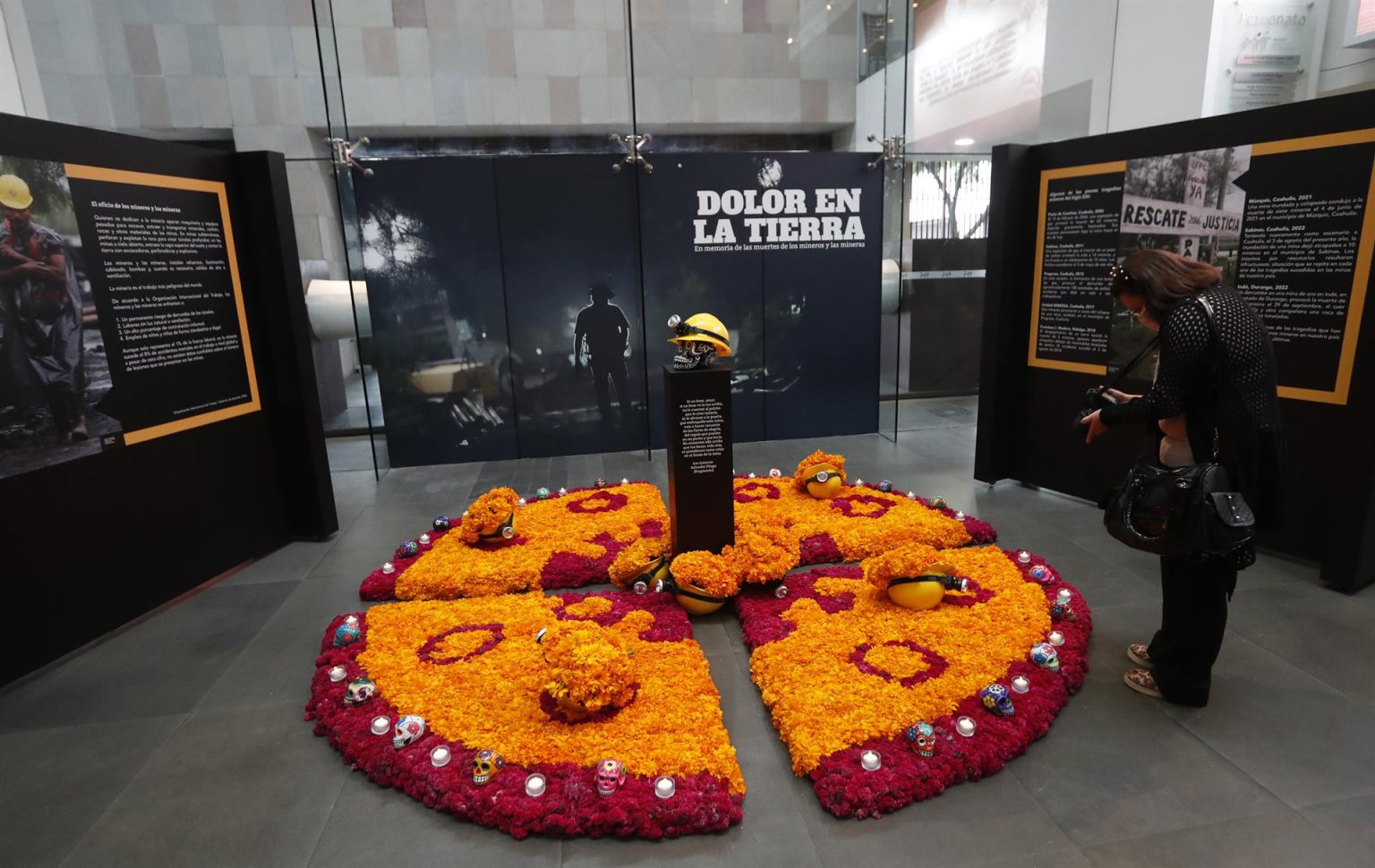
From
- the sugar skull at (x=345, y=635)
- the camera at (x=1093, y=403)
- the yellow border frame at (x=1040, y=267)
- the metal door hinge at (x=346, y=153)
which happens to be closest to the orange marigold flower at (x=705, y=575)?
the sugar skull at (x=345, y=635)

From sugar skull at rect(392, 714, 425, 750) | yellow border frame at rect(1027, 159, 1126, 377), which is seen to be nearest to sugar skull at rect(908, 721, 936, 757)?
sugar skull at rect(392, 714, 425, 750)

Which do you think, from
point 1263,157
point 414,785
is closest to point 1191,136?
point 1263,157

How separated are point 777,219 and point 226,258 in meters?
4.62

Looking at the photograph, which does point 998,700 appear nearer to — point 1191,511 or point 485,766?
point 1191,511

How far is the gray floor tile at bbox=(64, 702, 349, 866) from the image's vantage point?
2221mm

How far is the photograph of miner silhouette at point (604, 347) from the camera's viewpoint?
6.68 metres

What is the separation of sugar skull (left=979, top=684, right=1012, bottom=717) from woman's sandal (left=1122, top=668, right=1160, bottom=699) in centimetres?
→ 65

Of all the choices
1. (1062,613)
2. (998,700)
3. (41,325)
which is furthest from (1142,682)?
(41,325)

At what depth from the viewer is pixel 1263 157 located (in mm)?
3803

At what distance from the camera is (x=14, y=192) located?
3117 mm

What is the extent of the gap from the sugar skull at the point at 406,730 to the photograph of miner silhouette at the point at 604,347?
4469 millimetres

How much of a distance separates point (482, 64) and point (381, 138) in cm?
135

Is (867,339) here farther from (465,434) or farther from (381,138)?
(381,138)

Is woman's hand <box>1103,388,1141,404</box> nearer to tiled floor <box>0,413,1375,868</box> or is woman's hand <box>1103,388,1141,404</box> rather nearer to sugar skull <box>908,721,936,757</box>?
tiled floor <box>0,413,1375,868</box>
